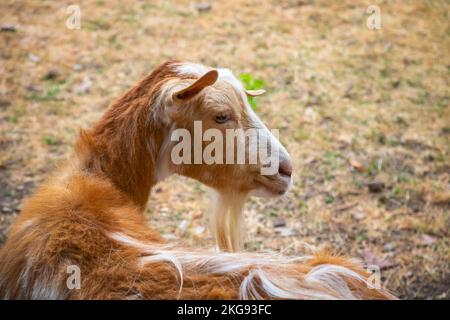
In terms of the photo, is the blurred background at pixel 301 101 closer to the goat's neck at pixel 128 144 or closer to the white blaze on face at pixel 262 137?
the white blaze on face at pixel 262 137

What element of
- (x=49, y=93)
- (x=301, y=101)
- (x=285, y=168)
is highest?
(x=49, y=93)

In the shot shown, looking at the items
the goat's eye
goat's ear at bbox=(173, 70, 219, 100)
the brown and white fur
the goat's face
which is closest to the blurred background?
the goat's face

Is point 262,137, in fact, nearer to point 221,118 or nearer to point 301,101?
point 221,118

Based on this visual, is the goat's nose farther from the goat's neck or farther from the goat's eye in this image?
the goat's neck

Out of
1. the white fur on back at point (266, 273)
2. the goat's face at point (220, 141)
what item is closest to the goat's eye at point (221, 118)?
the goat's face at point (220, 141)

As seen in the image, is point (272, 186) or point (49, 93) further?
point (49, 93)

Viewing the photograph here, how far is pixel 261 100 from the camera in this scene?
20.2 ft

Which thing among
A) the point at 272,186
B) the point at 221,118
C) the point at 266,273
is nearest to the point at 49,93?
the point at 221,118

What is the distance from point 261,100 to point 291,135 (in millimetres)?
765

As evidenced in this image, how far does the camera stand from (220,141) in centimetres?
309

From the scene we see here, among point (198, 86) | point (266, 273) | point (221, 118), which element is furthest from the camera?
point (221, 118)

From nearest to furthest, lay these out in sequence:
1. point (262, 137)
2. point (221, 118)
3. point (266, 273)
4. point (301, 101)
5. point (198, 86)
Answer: point (266, 273) < point (198, 86) < point (221, 118) < point (262, 137) < point (301, 101)

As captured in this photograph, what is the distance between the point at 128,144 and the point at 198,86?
607 mm

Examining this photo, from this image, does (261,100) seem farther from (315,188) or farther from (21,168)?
(21,168)
